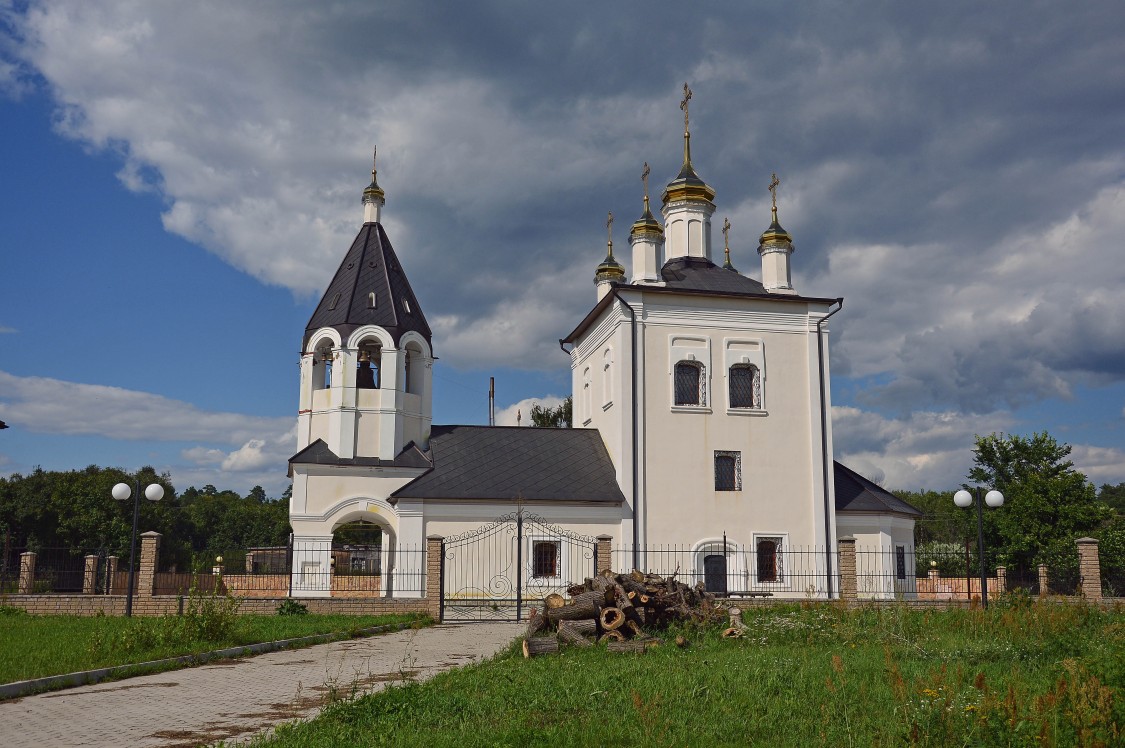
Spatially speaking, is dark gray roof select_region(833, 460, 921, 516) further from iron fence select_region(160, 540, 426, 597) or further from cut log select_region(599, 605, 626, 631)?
cut log select_region(599, 605, 626, 631)

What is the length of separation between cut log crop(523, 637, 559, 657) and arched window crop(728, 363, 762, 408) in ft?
43.3

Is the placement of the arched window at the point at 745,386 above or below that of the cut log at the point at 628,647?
above

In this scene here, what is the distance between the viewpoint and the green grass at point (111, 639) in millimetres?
9320

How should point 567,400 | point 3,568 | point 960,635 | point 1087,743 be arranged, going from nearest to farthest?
point 1087,743 < point 960,635 < point 3,568 < point 567,400

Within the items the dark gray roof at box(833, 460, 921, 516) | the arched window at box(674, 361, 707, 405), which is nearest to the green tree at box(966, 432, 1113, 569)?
the dark gray roof at box(833, 460, 921, 516)

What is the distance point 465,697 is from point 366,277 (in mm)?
17362

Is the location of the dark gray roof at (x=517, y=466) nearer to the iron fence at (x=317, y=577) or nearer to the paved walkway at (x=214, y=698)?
the iron fence at (x=317, y=577)

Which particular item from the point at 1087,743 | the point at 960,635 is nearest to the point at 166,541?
the point at 960,635

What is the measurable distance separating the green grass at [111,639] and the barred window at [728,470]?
966 cm

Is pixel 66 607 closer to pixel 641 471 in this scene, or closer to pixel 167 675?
pixel 167 675

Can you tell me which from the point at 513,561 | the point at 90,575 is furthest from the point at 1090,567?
the point at 90,575

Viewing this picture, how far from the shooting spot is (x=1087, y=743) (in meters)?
4.73

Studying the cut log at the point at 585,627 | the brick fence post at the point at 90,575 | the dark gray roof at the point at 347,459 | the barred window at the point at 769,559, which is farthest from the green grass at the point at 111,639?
the barred window at the point at 769,559

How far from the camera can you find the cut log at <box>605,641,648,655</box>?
1019 centimetres
